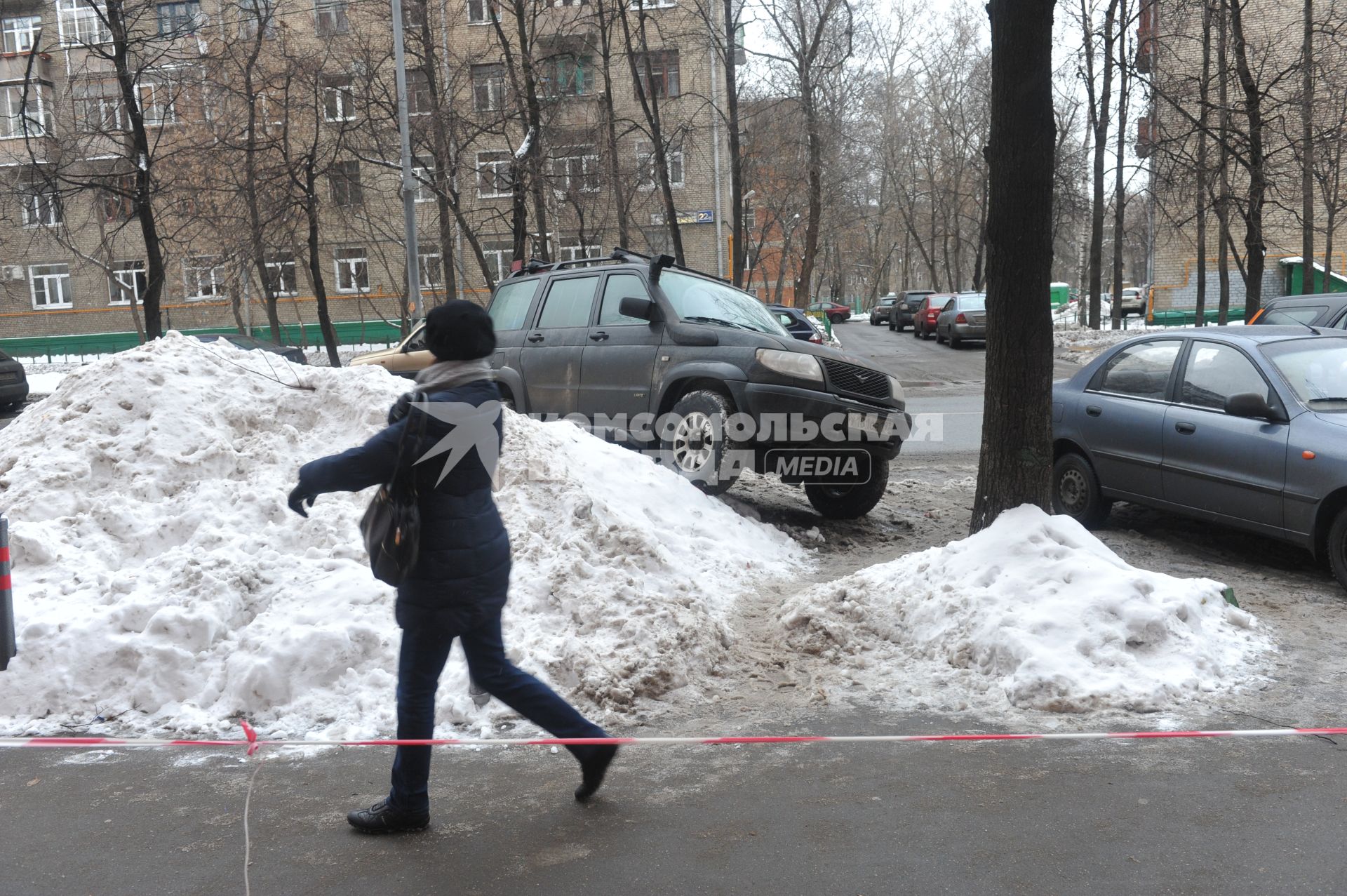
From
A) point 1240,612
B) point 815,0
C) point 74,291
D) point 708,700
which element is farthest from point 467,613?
point 74,291

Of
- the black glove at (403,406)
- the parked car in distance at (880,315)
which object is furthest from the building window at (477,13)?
the black glove at (403,406)

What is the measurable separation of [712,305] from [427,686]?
5.91 meters

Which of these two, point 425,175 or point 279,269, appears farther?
point 279,269

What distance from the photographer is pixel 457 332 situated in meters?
3.60

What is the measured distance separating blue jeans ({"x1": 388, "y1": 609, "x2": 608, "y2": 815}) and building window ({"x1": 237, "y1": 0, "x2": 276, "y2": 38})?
22884mm

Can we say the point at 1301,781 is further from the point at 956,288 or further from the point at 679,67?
the point at 956,288

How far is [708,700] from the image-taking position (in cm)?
500

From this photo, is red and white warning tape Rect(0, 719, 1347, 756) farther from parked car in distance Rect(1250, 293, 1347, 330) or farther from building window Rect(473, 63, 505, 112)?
building window Rect(473, 63, 505, 112)

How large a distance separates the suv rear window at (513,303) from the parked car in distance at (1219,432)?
16.0 feet

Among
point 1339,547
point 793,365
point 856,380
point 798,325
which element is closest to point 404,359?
point 793,365

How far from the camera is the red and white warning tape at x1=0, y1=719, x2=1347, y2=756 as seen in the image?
412 cm

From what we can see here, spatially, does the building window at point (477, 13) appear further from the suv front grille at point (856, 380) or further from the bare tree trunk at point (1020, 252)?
the bare tree trunk at point (1020, 252)

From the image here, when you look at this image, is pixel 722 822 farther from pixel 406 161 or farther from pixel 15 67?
pixel 15 67

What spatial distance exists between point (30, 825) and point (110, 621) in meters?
1.32
